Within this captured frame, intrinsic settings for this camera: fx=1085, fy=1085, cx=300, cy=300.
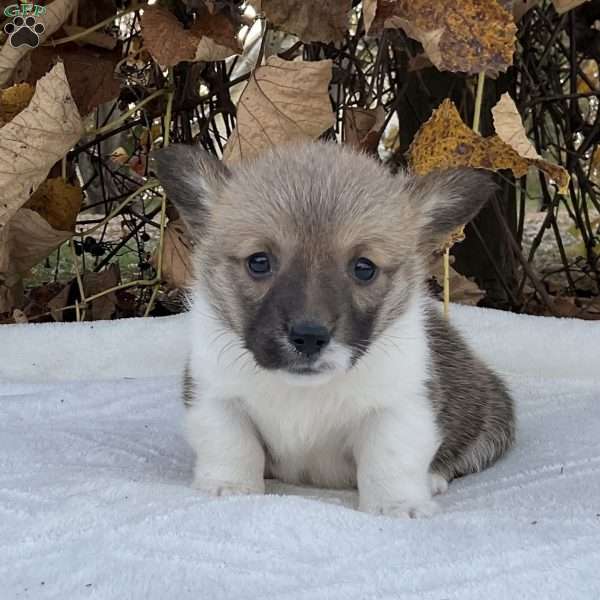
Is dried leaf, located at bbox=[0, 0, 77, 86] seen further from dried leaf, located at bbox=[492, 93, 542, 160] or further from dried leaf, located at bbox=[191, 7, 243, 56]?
dried leaf, located at bbox=[492, 93, 542, 160]

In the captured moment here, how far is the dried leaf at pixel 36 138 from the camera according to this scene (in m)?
3.08

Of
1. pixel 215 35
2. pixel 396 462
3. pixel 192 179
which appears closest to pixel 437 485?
pixel 396 462

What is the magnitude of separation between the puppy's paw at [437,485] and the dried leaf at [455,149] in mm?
853

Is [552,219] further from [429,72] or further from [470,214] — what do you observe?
[470,214]

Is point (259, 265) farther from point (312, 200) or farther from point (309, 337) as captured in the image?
point (309, 337)

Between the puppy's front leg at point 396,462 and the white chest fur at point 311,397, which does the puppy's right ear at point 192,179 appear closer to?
the white chest fur at point 311,397

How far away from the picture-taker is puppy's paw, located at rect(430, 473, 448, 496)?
2.53 meters

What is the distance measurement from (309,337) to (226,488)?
468mm

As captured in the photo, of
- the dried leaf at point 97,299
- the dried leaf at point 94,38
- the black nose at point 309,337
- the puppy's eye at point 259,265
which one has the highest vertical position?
the dried leaf at point 94,38

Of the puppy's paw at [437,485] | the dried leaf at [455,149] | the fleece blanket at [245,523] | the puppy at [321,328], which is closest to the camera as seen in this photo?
the fleece blanket at [245,523]

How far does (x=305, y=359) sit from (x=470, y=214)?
0.76 metres

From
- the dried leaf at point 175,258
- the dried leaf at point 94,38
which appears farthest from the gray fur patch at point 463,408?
the dried leaf at point 94,38

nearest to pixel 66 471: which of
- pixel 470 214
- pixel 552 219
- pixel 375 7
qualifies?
pixel 470 214

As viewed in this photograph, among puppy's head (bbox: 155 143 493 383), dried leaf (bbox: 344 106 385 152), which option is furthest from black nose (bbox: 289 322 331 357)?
dried leaf (bbox: 344 106 385 152)
